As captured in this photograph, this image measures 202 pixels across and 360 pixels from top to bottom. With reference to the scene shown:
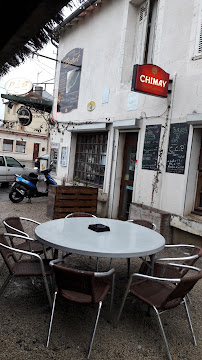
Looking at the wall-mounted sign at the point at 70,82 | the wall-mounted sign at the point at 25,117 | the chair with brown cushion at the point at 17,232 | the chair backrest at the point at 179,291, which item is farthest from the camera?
the wall-mounted sign at the point at 25,117

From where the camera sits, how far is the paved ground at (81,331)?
2.46 m

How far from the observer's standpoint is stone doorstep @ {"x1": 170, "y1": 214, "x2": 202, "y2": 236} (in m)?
5.43

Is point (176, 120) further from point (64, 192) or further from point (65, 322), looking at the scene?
point (65, 322)

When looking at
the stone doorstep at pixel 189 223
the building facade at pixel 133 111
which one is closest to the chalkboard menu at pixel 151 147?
the building facade at pixel 133 111

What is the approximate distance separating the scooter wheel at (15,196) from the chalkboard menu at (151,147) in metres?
4.56

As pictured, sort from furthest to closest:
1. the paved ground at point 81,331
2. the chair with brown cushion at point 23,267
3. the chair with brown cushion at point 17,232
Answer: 1. the chair with brown cushion at point 17,232
2. the chair with brown cushion at point 23,267
3. the paved ground at point 81,331

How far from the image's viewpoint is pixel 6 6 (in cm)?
116

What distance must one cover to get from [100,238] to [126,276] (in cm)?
129

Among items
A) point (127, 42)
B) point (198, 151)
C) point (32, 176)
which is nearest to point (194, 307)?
point (198, 151)

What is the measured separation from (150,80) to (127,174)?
276 centimetres

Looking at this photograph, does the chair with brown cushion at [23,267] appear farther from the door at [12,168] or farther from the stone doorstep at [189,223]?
the door at [12,168]

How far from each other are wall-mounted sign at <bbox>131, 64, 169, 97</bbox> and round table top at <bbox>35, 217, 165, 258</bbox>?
2.95 metres

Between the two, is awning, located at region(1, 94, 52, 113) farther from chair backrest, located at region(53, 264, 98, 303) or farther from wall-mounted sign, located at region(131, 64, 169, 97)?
chair backrest, located at region(53, 264, 98, 303)

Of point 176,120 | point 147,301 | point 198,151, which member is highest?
point 176,120
